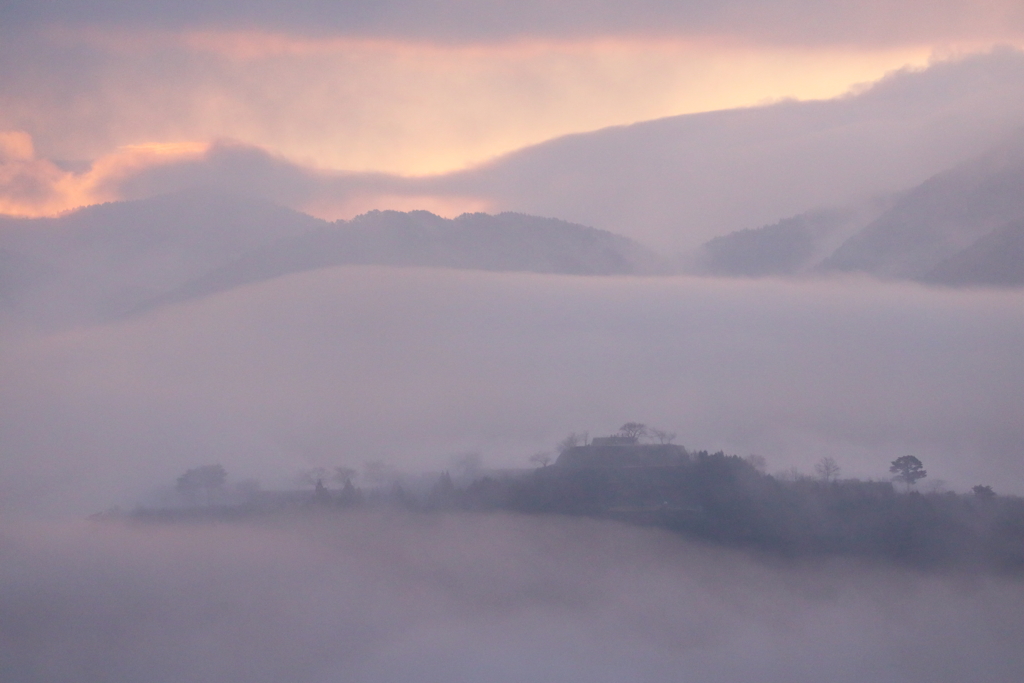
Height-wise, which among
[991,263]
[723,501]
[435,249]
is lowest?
[723,501]

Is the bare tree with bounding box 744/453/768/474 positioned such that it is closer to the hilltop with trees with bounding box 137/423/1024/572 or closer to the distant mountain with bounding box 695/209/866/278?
the hilltop with trees with bounding box 137/423/1024/572

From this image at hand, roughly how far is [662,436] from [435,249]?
34.9 m

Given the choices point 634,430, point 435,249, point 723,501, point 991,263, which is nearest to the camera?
point 723,501

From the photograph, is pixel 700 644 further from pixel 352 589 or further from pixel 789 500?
pixel 352 589

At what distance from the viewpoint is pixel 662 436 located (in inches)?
1629

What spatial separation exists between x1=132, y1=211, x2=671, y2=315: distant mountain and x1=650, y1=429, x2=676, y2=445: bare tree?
31810mm

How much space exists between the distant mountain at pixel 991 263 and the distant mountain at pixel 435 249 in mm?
24905

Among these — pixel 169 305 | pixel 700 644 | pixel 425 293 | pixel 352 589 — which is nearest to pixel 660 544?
pixel 700 644

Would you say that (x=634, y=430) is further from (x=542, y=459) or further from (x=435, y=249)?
(x=435, y=249)

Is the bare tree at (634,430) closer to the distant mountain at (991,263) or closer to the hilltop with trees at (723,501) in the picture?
the hilltop with trees at (723,501)

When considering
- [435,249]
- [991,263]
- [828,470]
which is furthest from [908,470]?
[435,249]

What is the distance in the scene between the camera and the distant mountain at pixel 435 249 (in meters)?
69.9

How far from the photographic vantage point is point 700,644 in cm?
3192

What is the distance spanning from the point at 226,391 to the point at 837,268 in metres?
46.4
